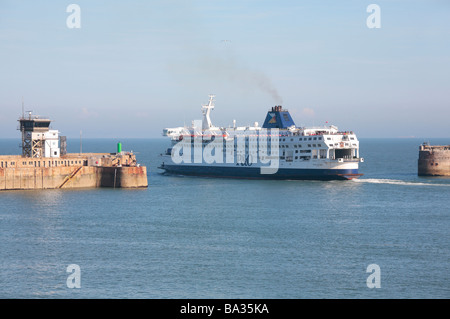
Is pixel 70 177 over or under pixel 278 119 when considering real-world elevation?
under

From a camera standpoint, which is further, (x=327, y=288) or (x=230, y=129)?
(x=230, y=129)

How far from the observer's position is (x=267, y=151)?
8806 cm

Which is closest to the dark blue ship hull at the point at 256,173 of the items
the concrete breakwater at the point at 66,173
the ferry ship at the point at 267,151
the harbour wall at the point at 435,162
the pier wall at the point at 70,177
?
the ferry ship at the point at 267,151

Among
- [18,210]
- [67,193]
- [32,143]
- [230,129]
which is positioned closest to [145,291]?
[18,210]

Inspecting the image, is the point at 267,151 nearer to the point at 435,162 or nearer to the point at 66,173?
the point at 435,162

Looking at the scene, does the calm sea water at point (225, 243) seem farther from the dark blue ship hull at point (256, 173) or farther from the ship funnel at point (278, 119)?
the ship funnel at point (278, 119)

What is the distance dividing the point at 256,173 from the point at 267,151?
3.37 metres

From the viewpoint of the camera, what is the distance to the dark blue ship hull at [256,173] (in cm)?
8094

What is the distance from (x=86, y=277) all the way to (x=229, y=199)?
33111 millimetres

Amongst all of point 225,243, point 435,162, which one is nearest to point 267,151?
point 435,162

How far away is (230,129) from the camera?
95.8m

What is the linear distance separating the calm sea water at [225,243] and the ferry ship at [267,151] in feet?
35.0

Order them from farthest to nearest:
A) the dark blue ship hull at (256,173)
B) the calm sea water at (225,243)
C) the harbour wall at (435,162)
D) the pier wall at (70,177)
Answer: the harbour wall at (435,162) < the dark blue ship hull at (256,173) < the pier wall at (70,177) < the calm sea water at (225,243)

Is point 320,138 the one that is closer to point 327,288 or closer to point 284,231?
point 284,231
